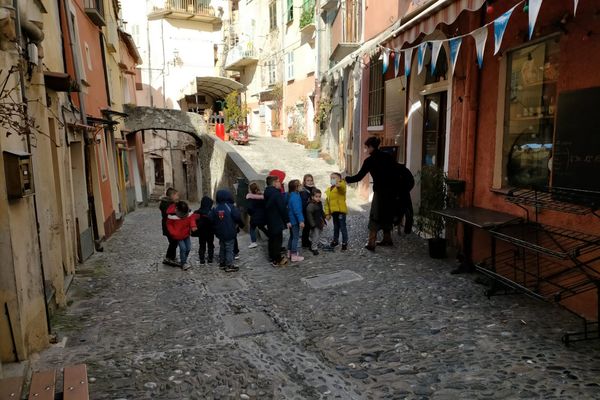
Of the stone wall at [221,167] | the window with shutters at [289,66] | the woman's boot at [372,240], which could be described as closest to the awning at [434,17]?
the woman's boot at [372,240]

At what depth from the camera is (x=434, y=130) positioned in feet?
28.7

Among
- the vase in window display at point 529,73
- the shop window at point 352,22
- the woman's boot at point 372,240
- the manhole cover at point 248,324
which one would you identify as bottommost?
the manhole cover at point 248,324

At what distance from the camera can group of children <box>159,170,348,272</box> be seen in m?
7.18

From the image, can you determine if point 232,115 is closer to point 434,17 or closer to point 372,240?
point 372,240

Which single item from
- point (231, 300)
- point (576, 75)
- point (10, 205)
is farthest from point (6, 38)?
point (576, 75)

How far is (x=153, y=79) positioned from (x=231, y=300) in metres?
26.9

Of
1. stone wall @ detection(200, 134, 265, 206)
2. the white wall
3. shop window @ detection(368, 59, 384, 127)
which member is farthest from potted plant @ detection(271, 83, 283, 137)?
shop window @ detection(368, 59, 384, 127)

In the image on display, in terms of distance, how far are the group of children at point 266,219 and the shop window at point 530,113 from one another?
9.34 ft

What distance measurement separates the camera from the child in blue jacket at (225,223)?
7.12 metres

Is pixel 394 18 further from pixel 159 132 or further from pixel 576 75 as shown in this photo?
pixel 159 132

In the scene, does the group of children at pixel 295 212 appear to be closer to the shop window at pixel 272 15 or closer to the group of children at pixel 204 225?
the group of children at pixel 204 225

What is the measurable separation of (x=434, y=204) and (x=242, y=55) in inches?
984

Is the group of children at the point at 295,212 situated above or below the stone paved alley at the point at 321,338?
above

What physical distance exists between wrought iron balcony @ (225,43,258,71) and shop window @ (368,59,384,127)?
19.2m
